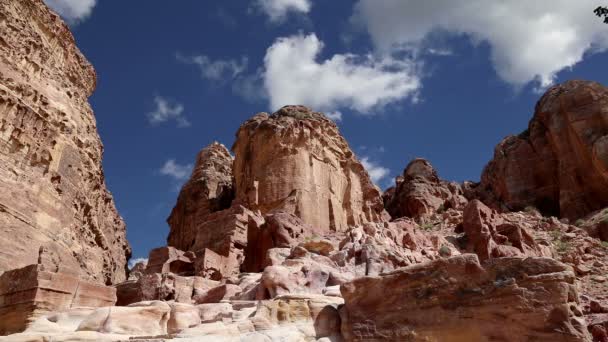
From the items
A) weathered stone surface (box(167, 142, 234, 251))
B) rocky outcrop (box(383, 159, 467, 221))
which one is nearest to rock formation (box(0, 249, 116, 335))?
weathered stone surface (box(167, 142, 234, 251))

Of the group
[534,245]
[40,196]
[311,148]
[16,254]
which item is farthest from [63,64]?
[534,245]

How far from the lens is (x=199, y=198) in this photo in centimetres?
4869

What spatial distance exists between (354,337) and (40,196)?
800 inches

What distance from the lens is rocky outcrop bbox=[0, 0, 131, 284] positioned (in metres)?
22.5

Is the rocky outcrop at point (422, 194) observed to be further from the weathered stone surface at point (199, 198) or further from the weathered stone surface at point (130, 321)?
the weathered stone surface at point (130, 321)

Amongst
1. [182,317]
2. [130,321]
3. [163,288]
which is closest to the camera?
[130,321]

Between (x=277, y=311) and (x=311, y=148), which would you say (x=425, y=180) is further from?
(x=277, y=311)

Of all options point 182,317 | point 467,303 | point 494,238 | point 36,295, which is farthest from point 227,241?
point 467,303

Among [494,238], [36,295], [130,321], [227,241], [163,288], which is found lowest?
[130,321]

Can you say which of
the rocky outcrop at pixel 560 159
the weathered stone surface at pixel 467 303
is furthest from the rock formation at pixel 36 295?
the rocky outcrop at pixel 560 159

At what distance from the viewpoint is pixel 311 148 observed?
41.4 metres

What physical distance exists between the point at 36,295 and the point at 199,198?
36.7 meters

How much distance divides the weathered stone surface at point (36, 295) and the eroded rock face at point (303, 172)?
74.5 feet

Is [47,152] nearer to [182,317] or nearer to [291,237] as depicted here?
[291,237]
